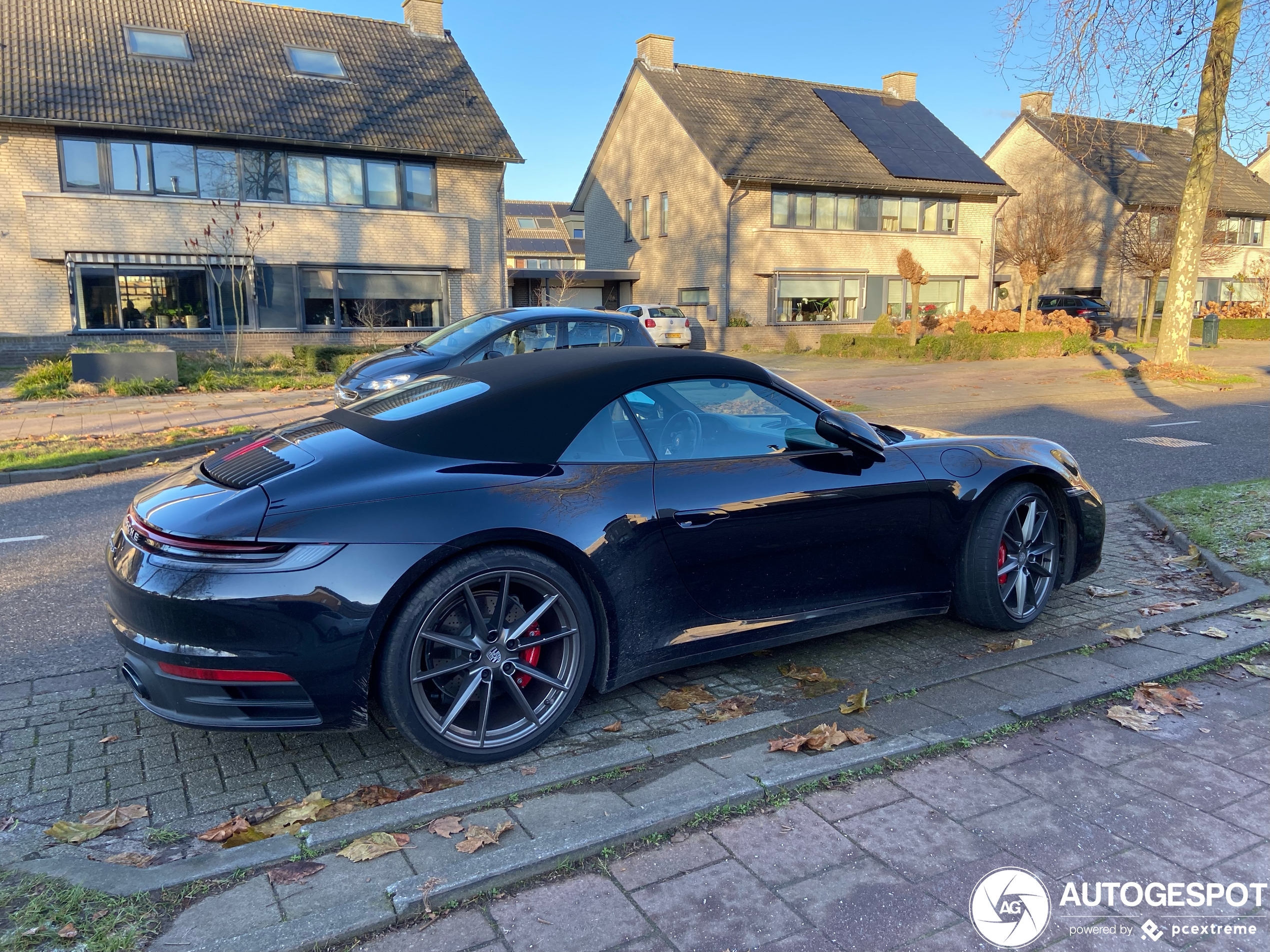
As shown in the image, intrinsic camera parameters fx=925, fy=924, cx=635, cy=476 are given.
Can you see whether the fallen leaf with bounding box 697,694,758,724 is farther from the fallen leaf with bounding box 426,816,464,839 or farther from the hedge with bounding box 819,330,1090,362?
the hedge with bounding box 819,330,1090,362

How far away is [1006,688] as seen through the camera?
384 cm

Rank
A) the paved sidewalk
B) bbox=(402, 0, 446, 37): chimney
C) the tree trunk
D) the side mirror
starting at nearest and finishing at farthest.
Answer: the paved sidewalk < the side mirror < the tree trunk < bbox=(402, 0, 446, 37): chimney

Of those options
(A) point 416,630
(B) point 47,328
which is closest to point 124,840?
(A) point 416,630

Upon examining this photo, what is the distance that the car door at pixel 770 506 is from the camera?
3578 mm

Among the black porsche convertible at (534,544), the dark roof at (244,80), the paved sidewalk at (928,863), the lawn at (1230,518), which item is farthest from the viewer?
the dark roof at (244,80)

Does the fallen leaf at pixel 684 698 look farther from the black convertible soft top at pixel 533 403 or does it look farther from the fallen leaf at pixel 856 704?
the black convertible soft top at pixel 533 403

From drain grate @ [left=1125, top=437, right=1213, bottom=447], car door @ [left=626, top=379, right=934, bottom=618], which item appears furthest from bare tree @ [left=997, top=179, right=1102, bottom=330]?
car door @ [left=626, top=379, right=934, bottom=618]

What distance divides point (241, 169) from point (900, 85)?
90.2 feet

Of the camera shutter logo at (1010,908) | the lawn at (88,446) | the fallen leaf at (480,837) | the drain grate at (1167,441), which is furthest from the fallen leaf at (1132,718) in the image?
the lawn at (88,446)

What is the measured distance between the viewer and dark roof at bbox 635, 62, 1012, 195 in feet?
105

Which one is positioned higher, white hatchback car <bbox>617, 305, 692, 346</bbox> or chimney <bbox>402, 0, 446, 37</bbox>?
chimney <bbox>402, 0, 446, 37</bbox>

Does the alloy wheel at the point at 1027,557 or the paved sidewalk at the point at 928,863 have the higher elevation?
the alloy wheel at the point at 1027,557

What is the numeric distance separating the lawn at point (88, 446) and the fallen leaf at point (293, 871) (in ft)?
26.2

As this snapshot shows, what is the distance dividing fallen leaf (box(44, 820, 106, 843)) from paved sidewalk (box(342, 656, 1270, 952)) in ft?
2.09
